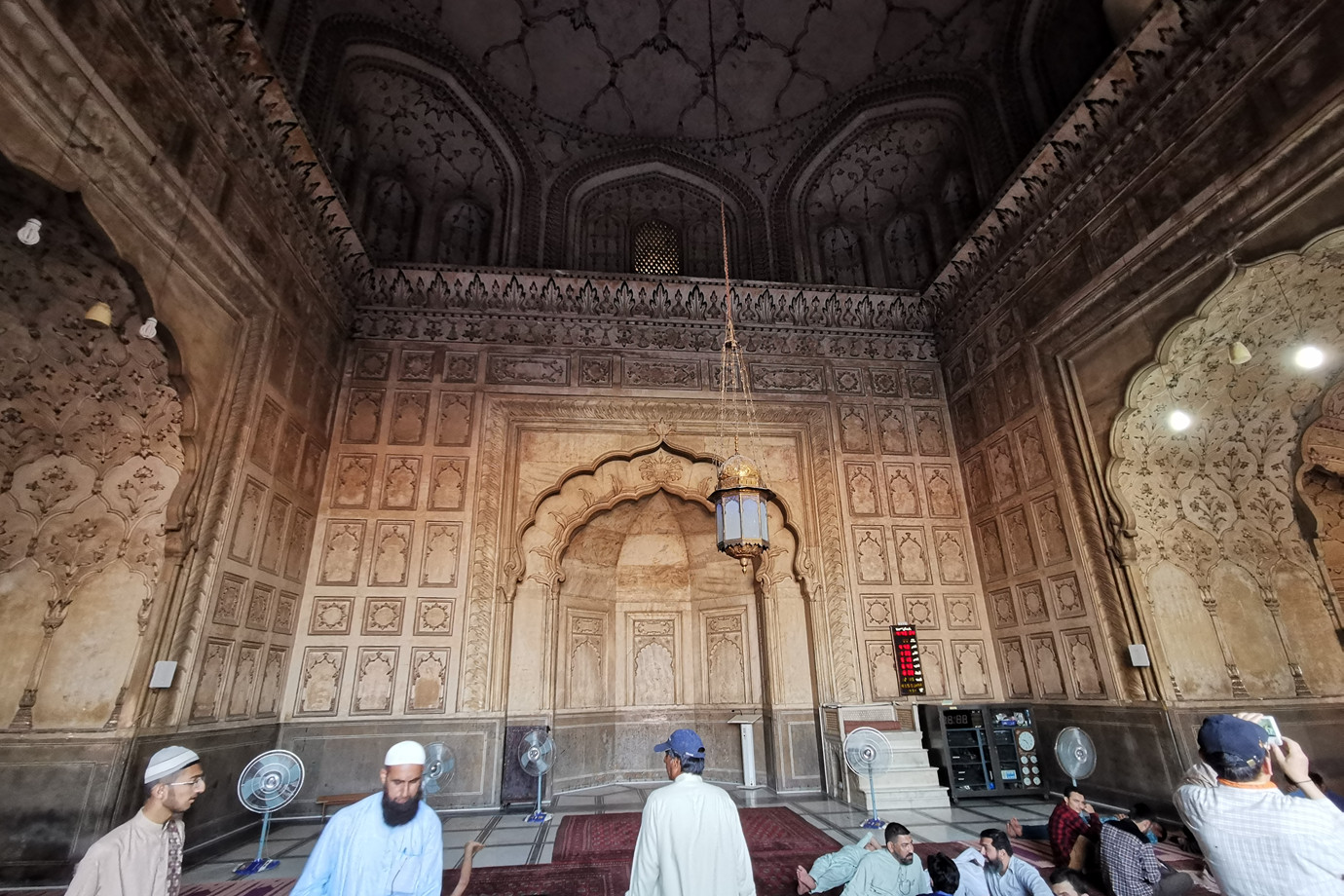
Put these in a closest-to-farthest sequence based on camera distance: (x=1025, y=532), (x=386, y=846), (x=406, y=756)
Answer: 1. (x=386, y=846)
2. (x=406, y=756)
3. (x=1025, y=532)

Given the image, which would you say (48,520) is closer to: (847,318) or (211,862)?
(211,862)

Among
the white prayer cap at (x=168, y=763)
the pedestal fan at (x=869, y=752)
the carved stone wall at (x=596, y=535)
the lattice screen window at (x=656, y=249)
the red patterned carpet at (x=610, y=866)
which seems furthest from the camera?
the lattice screen window at (x=656, y=249)

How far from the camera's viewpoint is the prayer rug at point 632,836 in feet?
16.4

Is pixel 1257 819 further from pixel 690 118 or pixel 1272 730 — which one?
pixel 690 118

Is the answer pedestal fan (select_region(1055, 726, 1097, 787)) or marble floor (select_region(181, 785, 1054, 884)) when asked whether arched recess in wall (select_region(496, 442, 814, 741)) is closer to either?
marble floor (select_region(181, 785, 1054, 884))

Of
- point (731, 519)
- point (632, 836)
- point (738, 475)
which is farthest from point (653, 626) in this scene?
point (738, 475)

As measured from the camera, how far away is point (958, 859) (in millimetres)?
3727

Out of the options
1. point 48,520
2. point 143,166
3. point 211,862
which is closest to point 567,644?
point 211,862

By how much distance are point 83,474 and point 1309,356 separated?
10.8 meters

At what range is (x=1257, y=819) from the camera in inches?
72.8

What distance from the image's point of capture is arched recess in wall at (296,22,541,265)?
7.62m

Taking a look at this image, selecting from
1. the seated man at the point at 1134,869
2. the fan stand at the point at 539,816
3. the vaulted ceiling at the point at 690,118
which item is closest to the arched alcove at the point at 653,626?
the fan stand at the point at 539,816

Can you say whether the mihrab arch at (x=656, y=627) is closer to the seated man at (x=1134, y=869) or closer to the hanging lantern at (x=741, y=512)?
the hanging lantern at (x=741, y=512)

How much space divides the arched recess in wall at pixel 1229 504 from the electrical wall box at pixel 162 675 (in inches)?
341
